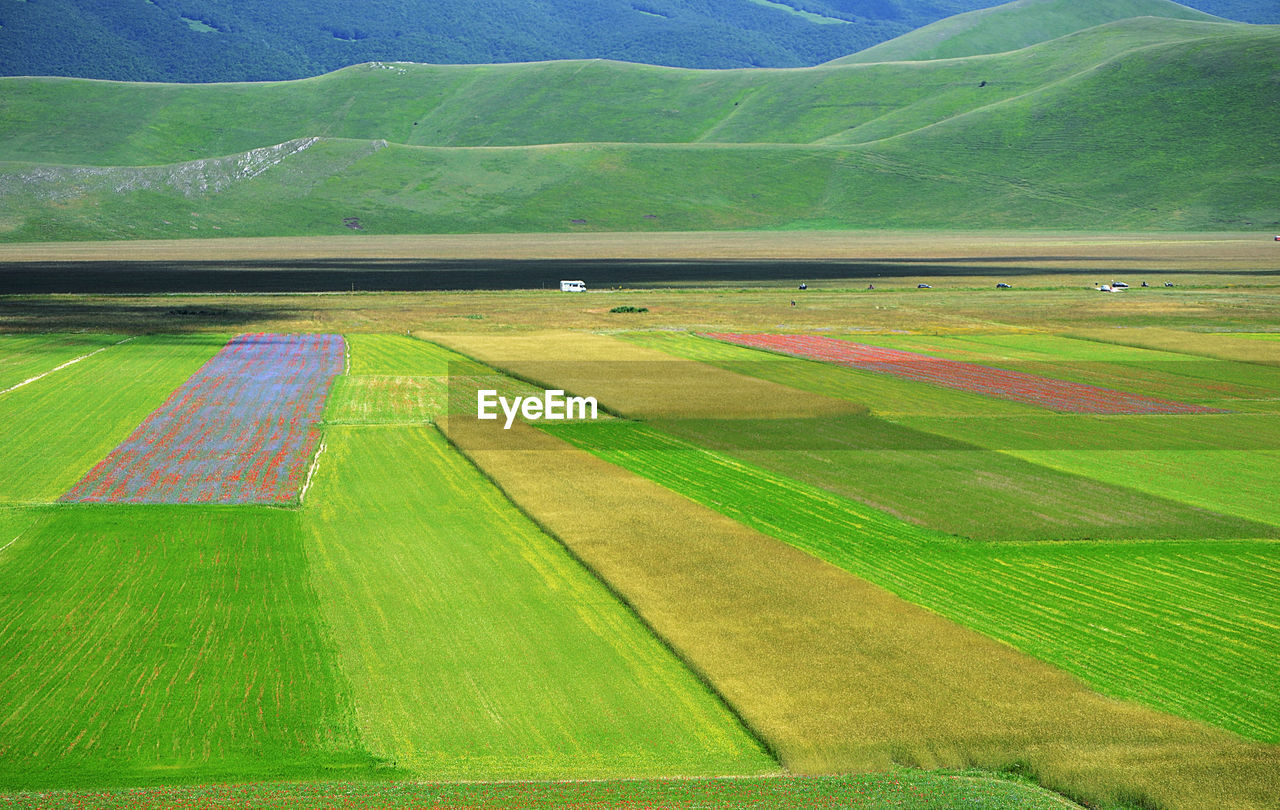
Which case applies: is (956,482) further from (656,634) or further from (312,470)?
(312,470)

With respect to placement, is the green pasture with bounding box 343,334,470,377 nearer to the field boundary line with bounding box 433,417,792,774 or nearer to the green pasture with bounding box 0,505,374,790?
the field boundary line with bounding box 433,417,792,774

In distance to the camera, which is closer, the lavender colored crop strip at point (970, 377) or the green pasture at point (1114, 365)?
the lavender colored crop strip at point (970, 377)

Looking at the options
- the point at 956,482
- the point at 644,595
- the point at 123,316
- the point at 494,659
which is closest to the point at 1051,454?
the point at 956,482

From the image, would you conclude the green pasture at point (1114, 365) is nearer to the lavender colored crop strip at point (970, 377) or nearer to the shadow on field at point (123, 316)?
the lavender colored crop strip at point (970, 377)

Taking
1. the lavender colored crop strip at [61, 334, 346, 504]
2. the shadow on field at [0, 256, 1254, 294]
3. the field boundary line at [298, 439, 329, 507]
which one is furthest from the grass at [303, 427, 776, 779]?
the shadow on field at [0, 256, 1254, 294]

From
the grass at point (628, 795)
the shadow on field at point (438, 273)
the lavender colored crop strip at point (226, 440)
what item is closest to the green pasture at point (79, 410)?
the lavender colored crop strip at point (226, 440)

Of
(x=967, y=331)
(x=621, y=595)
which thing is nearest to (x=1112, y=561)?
(x=621, y=595)
